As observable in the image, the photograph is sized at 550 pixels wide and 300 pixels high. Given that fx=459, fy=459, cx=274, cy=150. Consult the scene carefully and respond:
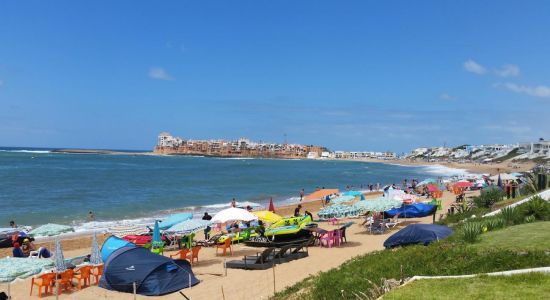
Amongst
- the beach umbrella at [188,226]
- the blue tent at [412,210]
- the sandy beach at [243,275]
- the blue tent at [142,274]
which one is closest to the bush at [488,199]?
the blue tent at [412,210]

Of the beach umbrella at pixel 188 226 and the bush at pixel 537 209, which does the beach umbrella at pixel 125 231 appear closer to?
the beach umbrella at pixel 188 226

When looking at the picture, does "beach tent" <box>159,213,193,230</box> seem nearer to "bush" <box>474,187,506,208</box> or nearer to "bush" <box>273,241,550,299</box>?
"bush" <box>273,241,550,299</box>

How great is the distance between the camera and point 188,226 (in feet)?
52.0

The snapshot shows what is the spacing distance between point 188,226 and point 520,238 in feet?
34.4

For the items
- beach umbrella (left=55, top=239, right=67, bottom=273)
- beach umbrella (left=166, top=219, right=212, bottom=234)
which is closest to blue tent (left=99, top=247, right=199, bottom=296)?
beach umbrella (left=55, top=239, right=67, bottom=273)

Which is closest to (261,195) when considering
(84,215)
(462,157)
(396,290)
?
(84,215)

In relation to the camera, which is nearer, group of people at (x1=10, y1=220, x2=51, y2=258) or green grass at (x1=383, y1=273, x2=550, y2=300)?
green grass at (x1=383, y1=273, x2=550, y2=300)

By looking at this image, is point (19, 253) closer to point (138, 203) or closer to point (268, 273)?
point (268, 273)

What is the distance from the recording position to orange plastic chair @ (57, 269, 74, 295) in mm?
11945

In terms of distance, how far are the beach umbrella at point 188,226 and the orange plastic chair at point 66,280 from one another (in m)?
4.02

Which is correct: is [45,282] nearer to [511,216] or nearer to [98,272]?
[98,272]

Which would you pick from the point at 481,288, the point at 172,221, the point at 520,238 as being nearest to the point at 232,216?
the point at 172,221

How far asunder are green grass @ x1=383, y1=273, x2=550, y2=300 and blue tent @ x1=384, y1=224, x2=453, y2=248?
5.11 metres

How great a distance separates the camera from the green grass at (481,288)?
5484 millimetres
